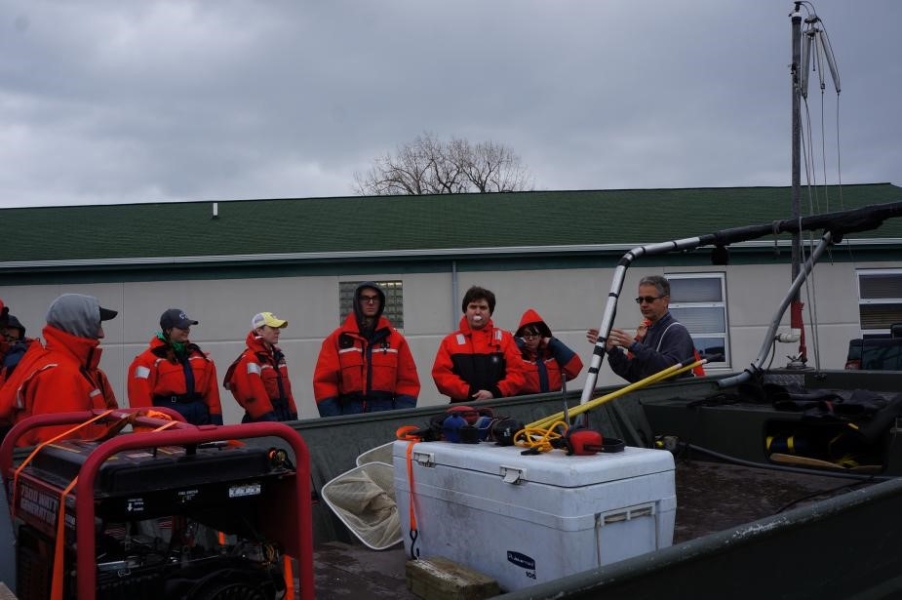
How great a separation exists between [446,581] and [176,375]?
149 inches

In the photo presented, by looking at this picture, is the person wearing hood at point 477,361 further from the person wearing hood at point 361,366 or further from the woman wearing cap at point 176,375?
the woman wearing cap at point 176,375

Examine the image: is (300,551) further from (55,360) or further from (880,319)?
(880,319)

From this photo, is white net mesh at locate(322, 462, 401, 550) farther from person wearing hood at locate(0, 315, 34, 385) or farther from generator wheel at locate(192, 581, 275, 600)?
person wearing hood at locate(0, 315, 34, 385)

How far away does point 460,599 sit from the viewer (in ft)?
8.14

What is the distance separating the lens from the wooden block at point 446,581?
2.49 m

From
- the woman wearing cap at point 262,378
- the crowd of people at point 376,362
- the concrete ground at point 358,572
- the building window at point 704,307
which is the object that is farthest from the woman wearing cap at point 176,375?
the building window at point 704,307

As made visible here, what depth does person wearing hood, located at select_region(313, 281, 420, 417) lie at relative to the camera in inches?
203

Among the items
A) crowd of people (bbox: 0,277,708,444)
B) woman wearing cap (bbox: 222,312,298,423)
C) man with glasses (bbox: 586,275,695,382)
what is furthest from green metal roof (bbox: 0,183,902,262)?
man with glasses (bbox: 586,275,695,382)

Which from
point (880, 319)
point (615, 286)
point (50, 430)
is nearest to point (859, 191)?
point (880, 319)

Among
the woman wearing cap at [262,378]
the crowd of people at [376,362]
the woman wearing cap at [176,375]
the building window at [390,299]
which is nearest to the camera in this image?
the crowd of people at [376,362]

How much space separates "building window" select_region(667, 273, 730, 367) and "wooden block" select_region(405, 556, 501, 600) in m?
9.17

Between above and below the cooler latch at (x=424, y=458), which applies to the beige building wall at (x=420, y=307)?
above

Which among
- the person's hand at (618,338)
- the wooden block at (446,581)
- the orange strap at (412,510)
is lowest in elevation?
the wooden block at (446,581)

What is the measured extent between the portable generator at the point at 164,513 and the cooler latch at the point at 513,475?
0.65 m
